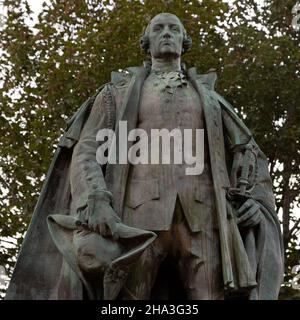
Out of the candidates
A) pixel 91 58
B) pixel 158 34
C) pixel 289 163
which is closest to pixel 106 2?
pixel 91 58

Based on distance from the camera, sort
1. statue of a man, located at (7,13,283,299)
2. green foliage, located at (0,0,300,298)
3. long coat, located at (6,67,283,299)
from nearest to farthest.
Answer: statue of a man, located at (7,13,283,299), long coat, located at (6,67,283,299), green foliage, located at (0,0,300,298)

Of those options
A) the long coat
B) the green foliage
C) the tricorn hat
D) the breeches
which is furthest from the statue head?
the green foliage

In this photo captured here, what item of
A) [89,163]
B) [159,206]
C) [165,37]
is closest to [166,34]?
[165,37]

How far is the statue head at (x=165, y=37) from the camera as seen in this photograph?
10.2 m

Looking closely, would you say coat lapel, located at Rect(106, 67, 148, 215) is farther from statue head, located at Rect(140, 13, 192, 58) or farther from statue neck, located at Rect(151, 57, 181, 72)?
statue head, located at Rect(140, 13, 192, 58)

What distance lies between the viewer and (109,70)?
2319cm

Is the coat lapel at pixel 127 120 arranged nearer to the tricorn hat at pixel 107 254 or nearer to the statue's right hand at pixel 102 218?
the statue's right hand at pixel 102 218

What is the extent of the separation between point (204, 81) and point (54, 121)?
13271mm

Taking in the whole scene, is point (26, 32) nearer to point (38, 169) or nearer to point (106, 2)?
point (106, 2)

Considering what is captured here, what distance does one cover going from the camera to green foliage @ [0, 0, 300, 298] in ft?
75.6

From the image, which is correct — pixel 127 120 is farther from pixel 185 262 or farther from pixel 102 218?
pixel 185 262

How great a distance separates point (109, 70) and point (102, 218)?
1435 cm

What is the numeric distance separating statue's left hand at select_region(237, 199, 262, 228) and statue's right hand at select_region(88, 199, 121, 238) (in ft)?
3.66
